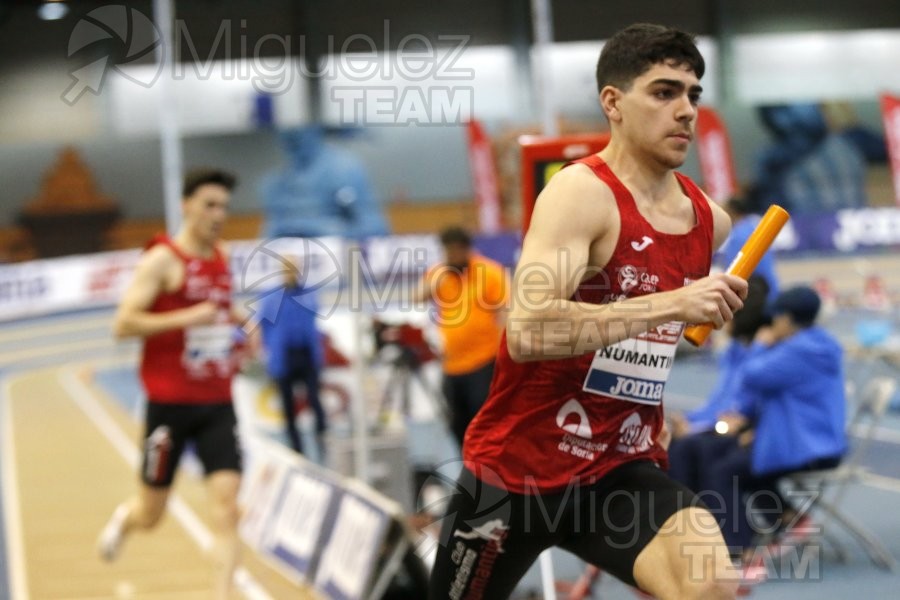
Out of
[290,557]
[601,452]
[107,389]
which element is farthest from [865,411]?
[107,389]

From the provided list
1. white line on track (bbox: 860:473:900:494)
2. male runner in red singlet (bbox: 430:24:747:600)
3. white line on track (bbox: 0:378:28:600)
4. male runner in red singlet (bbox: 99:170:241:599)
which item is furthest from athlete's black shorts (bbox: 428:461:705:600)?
white line on track (bbox: 860:473:900:494)

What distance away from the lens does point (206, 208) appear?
6.67 metres

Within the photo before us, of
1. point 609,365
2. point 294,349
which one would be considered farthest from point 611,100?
point 294,349

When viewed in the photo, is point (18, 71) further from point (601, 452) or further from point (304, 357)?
point (601, 452)

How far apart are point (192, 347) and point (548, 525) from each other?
3.56 m

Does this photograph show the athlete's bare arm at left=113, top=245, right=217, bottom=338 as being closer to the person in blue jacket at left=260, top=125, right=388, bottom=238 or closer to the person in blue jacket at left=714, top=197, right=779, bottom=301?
the person in blue jacket at left=260, top=125, right=388, bottom=238

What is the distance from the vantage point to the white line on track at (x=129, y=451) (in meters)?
7.66

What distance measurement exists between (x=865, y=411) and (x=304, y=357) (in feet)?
18.2

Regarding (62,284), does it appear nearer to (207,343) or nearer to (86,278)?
(86,278)

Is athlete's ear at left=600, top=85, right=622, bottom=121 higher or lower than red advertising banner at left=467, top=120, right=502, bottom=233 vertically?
lower

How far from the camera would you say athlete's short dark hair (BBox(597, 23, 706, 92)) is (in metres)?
3.33

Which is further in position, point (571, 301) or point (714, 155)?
point (714, 155)

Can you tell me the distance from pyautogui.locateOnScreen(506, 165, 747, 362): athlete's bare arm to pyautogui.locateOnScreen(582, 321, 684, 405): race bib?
233 millimetres

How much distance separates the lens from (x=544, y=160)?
4.90 m
